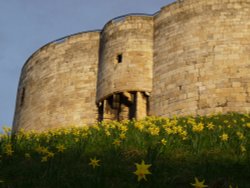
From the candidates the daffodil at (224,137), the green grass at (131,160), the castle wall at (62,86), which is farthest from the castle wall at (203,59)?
the daffodil at (224,137)

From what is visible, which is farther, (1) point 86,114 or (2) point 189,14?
(1) point 86,114

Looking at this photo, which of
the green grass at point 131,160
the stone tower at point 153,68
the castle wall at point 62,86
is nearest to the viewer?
the green grass at point 131,160

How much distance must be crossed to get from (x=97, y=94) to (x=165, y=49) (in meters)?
2.93

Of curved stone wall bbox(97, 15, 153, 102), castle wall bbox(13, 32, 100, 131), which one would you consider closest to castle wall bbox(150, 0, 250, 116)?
curved stone wall bbox(97, 15, 153, 102)

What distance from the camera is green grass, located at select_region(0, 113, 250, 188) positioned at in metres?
4.52

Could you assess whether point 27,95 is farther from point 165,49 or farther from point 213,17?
point 213,17

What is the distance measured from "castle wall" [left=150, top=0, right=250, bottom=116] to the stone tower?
0.03 metres

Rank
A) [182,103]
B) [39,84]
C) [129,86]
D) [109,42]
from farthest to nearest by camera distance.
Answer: [39,84], [109,42], [129,86], [182,103]

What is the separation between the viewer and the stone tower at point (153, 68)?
14.0 meters

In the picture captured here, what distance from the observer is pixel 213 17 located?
1484 cm

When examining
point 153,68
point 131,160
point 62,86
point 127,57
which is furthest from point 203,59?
point 131,160

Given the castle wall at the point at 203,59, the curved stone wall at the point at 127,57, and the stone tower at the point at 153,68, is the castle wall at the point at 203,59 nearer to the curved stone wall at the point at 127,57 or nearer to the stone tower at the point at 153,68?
the stone tower at the point at 153,68

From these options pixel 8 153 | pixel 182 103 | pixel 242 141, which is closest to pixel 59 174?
pixel 8 153

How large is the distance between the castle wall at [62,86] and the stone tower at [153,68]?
38 mm
